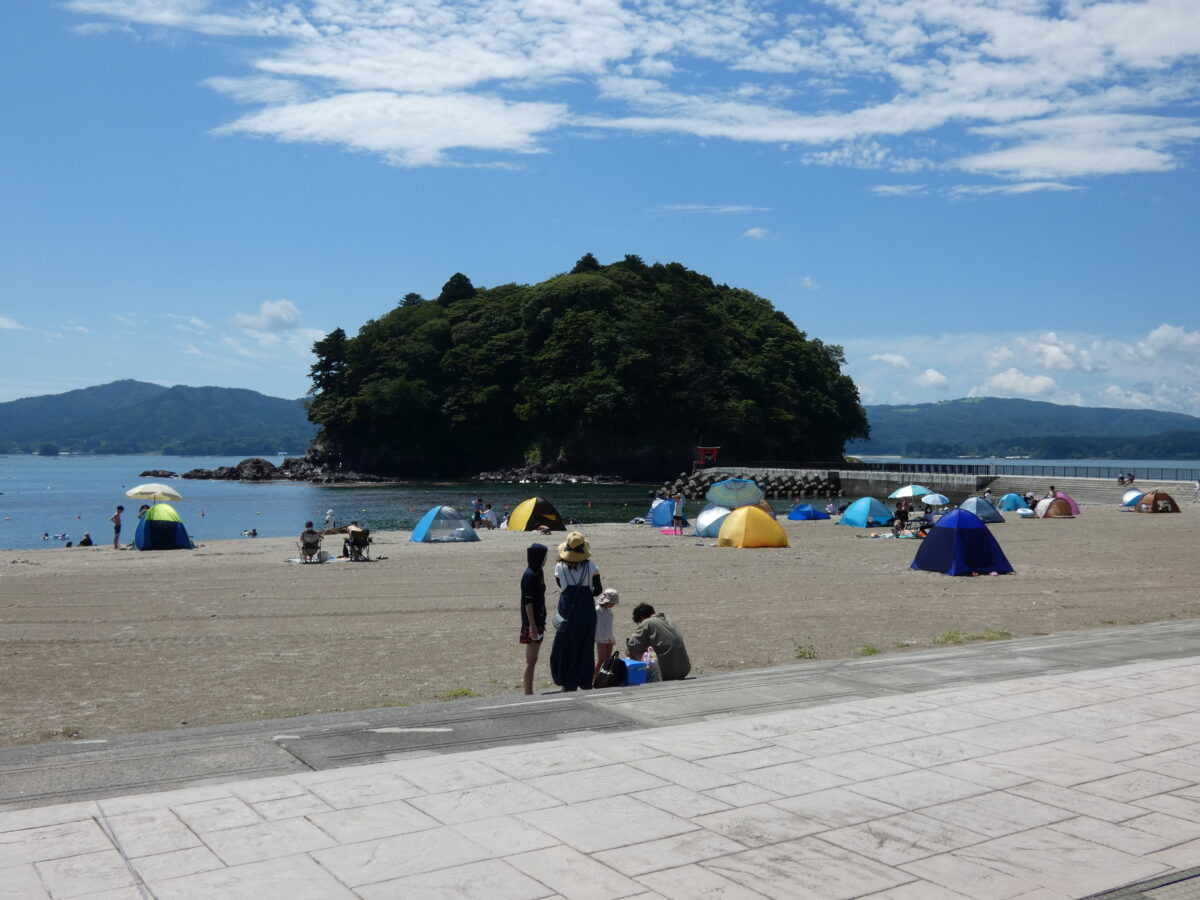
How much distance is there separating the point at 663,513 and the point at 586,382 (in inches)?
2384

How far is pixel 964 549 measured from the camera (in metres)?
21.2

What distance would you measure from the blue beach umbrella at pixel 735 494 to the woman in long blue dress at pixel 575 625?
27.3 metres

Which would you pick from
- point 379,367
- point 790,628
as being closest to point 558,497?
point 379,367

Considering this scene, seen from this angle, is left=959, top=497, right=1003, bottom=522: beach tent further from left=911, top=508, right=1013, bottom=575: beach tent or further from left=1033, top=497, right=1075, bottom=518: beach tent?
left=911, top=508, right=1013, bottom=575: beach tent

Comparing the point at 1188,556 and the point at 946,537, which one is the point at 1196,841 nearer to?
the point at 946,537

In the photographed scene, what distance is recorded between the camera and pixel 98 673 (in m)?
11.0

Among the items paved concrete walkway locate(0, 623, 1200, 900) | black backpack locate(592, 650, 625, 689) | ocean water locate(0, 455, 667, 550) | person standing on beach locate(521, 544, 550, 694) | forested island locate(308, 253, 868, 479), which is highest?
forested island locate(308, 253, 868, 479)

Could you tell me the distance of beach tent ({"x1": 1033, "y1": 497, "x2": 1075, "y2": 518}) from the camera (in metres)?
40.2

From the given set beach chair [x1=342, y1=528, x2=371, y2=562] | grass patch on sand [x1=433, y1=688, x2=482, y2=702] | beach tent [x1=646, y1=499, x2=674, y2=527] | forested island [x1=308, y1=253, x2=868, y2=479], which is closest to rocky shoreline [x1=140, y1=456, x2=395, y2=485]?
forested island [x1=308, y1=253, x2=868, y2=479]

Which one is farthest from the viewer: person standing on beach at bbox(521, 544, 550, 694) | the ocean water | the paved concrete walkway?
the ocean water

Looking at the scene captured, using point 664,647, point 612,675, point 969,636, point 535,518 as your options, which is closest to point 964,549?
point 969,636

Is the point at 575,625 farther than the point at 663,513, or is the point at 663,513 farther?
the point at 663,513

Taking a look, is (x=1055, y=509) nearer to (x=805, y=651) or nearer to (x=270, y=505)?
(x=805, y=651)

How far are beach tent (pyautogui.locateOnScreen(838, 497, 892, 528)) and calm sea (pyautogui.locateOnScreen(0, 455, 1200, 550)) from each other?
16.1 m
